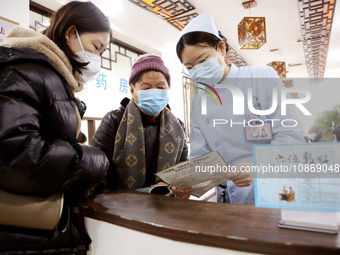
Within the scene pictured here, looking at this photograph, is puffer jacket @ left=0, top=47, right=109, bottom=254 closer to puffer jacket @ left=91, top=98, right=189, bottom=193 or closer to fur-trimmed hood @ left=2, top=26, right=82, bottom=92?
fur-trimmed hood @ left=2, top=26, right=82, bottom=92

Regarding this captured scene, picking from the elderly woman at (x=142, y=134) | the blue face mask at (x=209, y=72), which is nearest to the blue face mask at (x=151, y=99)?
the elderly woman at (x=142, y=134)

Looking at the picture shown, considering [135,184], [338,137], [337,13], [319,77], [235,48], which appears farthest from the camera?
[319,77]

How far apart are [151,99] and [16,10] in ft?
7.01

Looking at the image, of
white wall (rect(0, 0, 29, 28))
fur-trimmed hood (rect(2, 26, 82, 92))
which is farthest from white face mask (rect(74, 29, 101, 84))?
white wall (rect(0, 0, 29, 28))

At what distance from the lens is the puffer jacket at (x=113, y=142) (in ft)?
5.22

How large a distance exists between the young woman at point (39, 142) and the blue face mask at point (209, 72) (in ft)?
2.72

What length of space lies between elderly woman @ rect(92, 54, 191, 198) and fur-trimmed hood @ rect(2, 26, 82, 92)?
539 millimetres

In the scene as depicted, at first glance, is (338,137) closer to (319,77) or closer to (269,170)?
(269,170)

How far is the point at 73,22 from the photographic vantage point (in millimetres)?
1249

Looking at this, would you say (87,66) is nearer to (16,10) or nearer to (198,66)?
(198,66)

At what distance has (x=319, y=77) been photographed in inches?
368

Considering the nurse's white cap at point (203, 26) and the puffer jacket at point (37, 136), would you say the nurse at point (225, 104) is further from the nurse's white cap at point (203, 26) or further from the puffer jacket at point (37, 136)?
the puffer jacket at point (37, 136)

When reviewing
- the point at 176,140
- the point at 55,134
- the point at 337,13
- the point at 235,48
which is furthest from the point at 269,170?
the point at 235,48

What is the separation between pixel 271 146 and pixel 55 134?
73 centimetres
